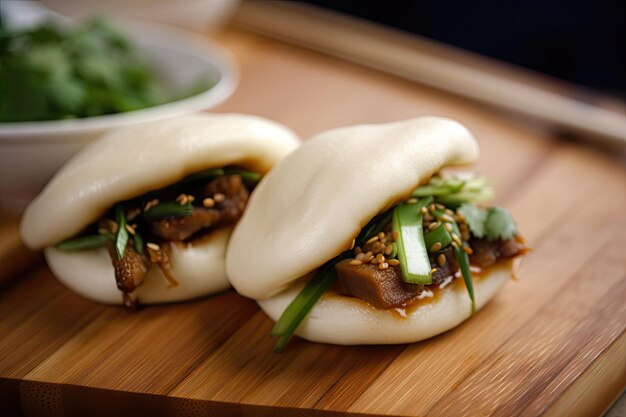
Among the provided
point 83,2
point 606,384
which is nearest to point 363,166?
point 606,384

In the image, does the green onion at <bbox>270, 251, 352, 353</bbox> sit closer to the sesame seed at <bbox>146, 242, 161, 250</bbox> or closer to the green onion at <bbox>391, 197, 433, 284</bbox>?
the green onion at <bbox>391, 197, 433, 284</bbox>

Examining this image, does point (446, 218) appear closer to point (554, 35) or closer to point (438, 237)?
point (438, 237)

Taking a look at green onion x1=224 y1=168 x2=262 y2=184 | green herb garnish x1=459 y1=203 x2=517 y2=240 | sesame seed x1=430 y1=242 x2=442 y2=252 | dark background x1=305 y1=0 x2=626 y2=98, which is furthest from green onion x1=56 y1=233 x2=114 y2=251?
dark background x1=305 y1=0 x2=626 y2=98

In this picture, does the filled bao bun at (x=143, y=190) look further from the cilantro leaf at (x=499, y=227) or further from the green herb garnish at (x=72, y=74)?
the cilantro leaf at (x=499, y=227)

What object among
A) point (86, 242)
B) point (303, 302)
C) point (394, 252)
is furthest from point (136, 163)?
point (394, 252)

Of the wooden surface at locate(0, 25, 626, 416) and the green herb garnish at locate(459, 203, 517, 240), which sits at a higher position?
the green herb garnish at locate(459, 203, 517, 240)

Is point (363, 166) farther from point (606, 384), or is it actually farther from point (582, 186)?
point (582, 186)
